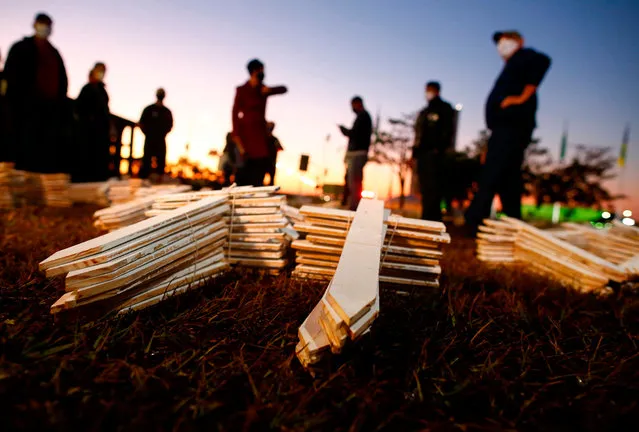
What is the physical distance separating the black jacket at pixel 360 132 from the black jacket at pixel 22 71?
20.6ft

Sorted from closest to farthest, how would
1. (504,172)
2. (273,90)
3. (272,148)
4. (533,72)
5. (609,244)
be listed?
(609,244) < (533,72) < (504,172) < (273,90) < (272,148)

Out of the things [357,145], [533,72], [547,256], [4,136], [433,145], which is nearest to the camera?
[547,256]

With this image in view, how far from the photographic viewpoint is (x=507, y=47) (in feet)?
17.7

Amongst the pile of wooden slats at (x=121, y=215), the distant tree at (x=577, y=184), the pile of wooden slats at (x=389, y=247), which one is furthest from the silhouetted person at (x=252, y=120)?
the distant tree at (x=577, y=184)

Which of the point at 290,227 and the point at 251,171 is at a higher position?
the point at 251,171

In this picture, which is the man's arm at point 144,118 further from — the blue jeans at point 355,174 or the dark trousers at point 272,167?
the blue jeans at point 355,174

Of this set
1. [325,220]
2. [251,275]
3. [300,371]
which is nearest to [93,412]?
[300,371]

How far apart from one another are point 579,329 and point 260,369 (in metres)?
2.04

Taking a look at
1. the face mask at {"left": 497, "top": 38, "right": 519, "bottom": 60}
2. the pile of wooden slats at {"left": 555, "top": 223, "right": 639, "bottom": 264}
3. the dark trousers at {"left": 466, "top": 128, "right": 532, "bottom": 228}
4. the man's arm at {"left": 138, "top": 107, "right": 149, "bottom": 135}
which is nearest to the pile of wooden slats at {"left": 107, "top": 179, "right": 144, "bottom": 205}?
the man's arm at {"left": 138, "top": 107, "right": 149, "bottom": 135}

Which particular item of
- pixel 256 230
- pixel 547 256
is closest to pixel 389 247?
pixel 256 230

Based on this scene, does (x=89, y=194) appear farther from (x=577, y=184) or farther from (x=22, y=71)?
(x=577, y=184)

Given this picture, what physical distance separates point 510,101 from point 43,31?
839cm

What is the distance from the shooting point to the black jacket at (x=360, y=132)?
8367 millimetres

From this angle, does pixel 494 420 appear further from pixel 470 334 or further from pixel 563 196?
pixel 563 196
